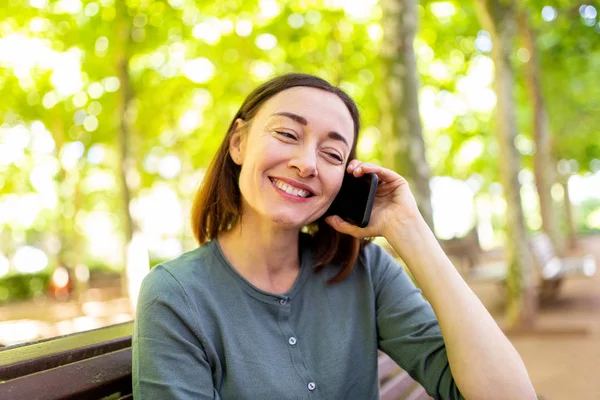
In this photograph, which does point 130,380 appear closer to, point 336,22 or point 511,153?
point 511,153

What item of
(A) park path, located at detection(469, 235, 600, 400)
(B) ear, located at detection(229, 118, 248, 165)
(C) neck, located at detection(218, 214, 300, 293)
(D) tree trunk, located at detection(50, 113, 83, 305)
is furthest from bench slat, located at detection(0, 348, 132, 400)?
(D) tree trunk, located at detection(50, 113, 83, 305)

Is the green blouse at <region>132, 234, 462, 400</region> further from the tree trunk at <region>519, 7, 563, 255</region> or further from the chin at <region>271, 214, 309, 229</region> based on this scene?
the tree trunk at <region>519, 7, 563, 255</region>

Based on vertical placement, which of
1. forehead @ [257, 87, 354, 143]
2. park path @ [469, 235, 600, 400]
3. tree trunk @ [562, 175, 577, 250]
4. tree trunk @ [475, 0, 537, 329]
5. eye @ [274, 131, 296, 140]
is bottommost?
tree trunk @ [562, 175, 577, 250]

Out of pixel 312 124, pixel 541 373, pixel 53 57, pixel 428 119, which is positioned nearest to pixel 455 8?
pixel 428 119

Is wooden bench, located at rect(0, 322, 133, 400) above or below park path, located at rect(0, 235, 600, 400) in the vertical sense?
above

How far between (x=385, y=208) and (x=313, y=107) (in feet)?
1.65

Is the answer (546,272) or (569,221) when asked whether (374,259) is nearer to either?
(546,272)

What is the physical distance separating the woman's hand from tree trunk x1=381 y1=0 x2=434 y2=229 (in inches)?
123

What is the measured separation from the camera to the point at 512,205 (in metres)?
8.82

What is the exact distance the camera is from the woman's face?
203cm

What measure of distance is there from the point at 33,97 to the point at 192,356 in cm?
1608

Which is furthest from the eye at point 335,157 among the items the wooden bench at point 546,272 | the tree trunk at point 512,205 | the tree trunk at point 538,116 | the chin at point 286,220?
the tree trunk at point 538,116

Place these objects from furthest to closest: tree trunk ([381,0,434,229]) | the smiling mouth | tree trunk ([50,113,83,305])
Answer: tree trunk ([50,113,83,305])
tree trunk ([381,0,434,229])
the smiling mouth

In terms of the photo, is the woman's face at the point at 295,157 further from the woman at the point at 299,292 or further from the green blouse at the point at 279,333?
the green blouse at the point at 279,333
